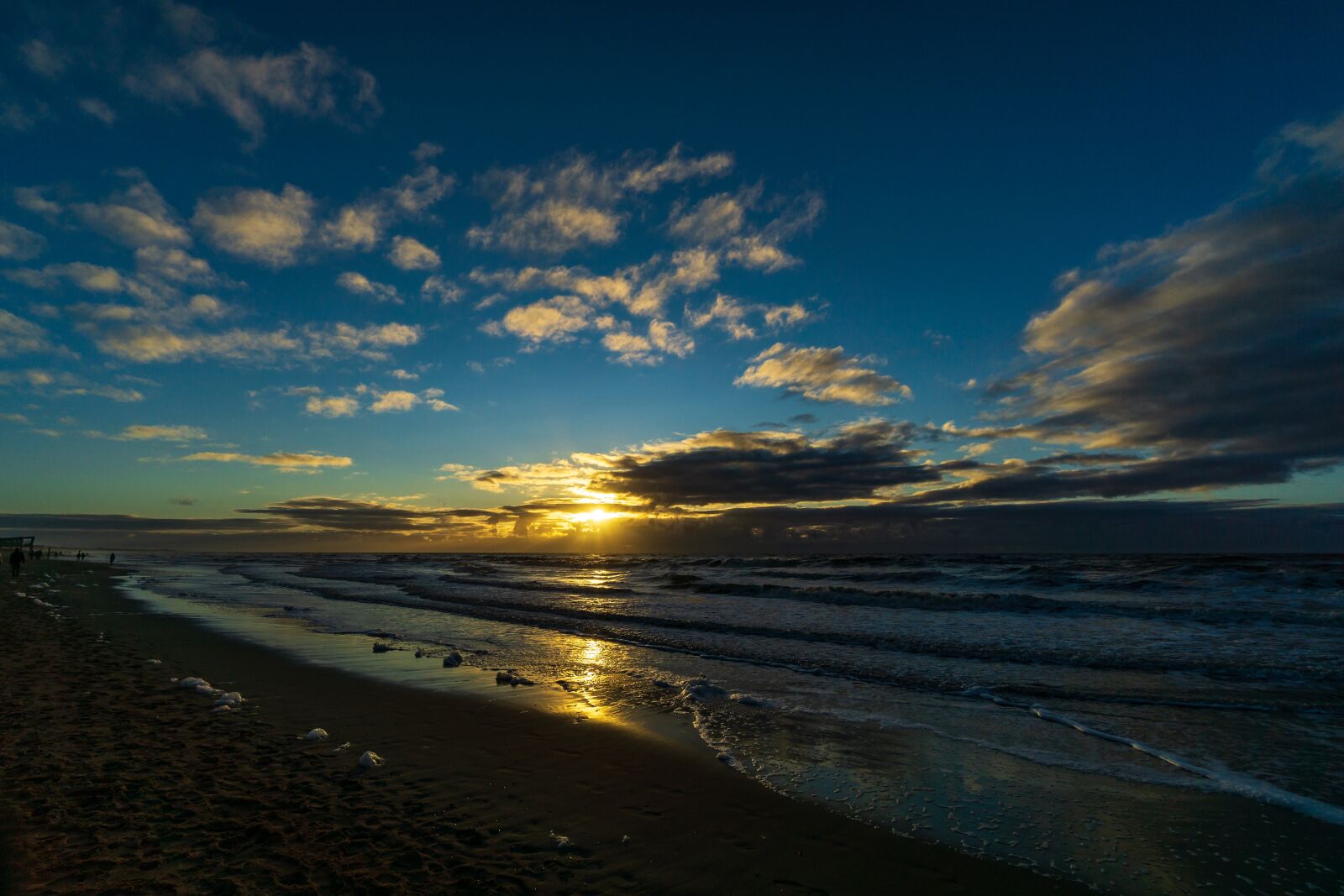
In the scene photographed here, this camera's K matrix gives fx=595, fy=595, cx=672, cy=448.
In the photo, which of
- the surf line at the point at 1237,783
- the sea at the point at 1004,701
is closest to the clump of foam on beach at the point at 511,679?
the sea at the point at 1004,701

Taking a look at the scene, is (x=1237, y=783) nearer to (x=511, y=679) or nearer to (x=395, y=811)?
(x=395, y=811)

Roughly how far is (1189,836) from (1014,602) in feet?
82.7

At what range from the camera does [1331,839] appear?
591 cm

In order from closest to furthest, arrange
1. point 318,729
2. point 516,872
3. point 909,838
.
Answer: point 516,872
point 909,838
point 318,729

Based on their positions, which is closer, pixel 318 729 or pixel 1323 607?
pixel 318 729

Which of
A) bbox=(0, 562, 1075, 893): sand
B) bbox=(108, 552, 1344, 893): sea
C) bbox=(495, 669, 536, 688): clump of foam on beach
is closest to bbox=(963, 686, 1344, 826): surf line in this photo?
bbox=(108, 552, 1344, 893): sea

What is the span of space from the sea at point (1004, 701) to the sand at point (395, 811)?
96cm

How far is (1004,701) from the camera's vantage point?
37.4ft

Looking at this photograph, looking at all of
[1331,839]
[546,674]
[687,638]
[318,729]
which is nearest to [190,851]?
[318,729]

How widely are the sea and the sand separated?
0.96 metres

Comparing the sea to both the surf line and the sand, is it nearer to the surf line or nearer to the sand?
the surf line

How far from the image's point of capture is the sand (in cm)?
472

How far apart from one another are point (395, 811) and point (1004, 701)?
10722 millimetres

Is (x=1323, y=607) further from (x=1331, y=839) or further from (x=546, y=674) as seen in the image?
(x=546, y=674)
